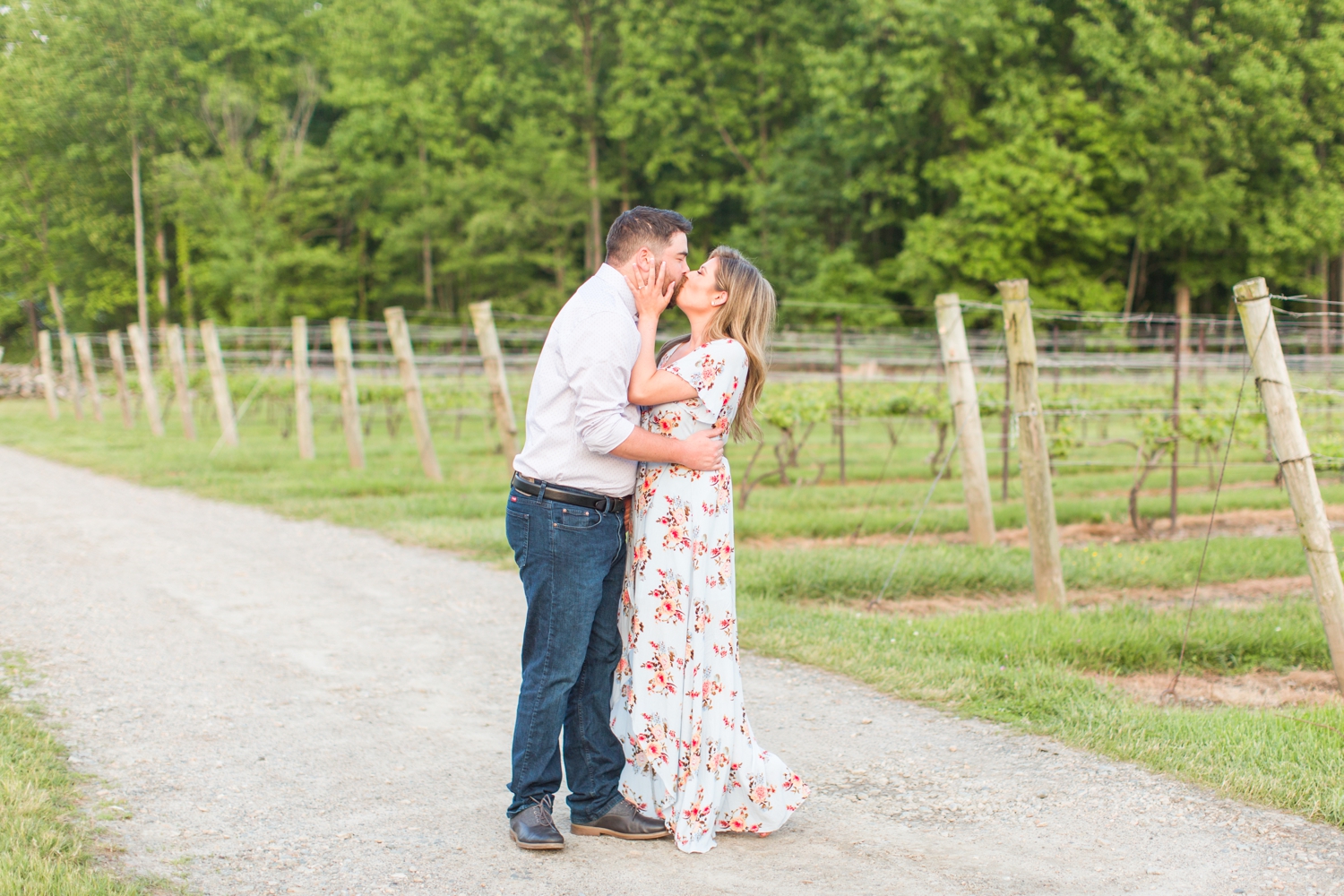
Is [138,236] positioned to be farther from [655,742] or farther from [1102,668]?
[655,742]

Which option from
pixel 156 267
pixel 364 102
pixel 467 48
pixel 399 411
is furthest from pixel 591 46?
pixel 399 411

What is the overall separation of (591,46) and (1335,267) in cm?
2740

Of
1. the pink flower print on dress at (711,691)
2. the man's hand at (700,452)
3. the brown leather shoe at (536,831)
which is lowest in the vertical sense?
the brown leather shoe at (536,831)

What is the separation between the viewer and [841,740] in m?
4.29

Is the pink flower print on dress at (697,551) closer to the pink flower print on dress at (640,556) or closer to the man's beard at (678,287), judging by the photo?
the pink flower print on dress at (640,556)

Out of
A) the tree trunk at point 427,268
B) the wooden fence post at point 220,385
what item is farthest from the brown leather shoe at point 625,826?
the tree trunk at point 427,268

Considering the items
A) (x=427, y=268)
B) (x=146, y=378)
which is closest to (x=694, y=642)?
(x=146, y=378)

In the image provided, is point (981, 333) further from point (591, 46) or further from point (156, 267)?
point (156, 267)

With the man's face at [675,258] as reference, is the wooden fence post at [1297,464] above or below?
below

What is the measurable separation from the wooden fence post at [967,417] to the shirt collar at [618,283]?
5.11 m

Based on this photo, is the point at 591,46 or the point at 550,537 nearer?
the point at 550,537

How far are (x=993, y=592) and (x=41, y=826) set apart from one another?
540cm

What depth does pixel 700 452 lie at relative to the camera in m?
3.21

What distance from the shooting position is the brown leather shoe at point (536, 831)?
3.25m
